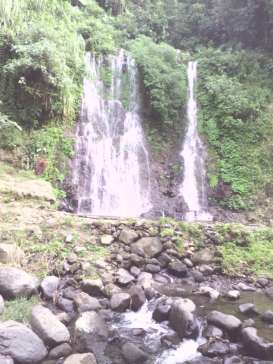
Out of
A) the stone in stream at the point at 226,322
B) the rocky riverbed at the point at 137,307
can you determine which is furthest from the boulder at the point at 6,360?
the stone in stream at the point at 226,322

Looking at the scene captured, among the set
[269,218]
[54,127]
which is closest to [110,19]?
[54,127]

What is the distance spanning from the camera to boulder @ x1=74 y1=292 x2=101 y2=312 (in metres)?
6.55

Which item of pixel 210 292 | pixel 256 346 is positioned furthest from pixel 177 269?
pixel 256 346

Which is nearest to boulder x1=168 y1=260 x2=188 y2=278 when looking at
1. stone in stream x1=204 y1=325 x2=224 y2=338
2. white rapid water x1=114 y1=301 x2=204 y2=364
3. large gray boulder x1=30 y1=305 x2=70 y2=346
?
white rapid water x1=114 y1=301 x2=204 y2=364

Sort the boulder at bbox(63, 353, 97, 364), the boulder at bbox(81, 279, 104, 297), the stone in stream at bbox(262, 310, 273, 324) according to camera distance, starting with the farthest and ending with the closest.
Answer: the boulder at bbox(81, 279, 104, 297) < the stone in stream at bbox(262, 310, 273, 324) < the boulder at bbox(63, 353, 97, 364)

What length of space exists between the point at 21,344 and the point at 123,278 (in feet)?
9.49

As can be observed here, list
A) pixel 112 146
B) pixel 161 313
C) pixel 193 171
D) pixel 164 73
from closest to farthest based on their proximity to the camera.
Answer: pixel 161 313
pixel 112 146
pixel 193 171
pixel 164 73

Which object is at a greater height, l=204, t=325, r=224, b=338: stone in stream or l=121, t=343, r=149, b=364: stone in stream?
l=204, t=325, r=224, b=338: stone in stream

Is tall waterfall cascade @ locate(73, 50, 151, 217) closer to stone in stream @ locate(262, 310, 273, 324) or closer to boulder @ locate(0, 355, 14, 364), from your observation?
stone in stream @ locate(262, 310, 273, 324)

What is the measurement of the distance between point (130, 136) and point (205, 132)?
3304mm

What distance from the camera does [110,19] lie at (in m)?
21.7

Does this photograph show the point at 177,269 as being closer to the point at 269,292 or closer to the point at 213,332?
the point at 269,292

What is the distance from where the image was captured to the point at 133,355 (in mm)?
5316

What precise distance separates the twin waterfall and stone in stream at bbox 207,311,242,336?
731cm
